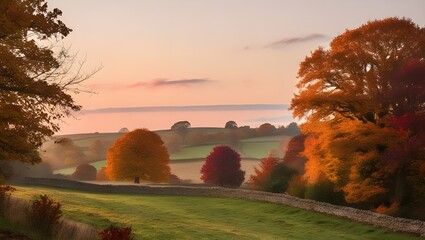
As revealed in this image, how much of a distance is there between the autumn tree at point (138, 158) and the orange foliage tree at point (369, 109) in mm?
30201

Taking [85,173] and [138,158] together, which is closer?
[138,158]

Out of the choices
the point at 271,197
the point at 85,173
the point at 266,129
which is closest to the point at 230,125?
the point at 266,129

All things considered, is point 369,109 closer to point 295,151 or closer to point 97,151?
point 295,151

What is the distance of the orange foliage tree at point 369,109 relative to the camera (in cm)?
3334

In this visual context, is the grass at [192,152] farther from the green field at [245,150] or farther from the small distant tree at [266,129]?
the small distant tree at [266,129]

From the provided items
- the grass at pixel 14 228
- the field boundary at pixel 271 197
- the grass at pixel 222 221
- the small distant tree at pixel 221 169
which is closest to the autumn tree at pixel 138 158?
the small distant tree at pixel 221 169

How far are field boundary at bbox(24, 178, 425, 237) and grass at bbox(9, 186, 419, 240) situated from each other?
577 mm

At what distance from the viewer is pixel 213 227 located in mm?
27969

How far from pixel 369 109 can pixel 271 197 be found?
11.6 meters

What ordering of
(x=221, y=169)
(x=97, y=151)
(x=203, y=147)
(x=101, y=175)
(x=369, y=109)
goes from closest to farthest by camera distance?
(x=369, y=109)
(x=221, y=169)
(x=101, y=175)
(x=203, y=147)
(x=97, y=151)

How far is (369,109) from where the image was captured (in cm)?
3516

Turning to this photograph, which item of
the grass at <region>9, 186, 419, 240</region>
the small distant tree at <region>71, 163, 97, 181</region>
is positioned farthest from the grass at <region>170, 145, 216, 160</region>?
A: the grass at <region>9, 186, 419, 240</region>

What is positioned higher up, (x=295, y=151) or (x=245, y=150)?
(x=245, y=150)

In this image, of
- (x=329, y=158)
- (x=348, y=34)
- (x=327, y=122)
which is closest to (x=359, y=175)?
(x=329, y=158)
